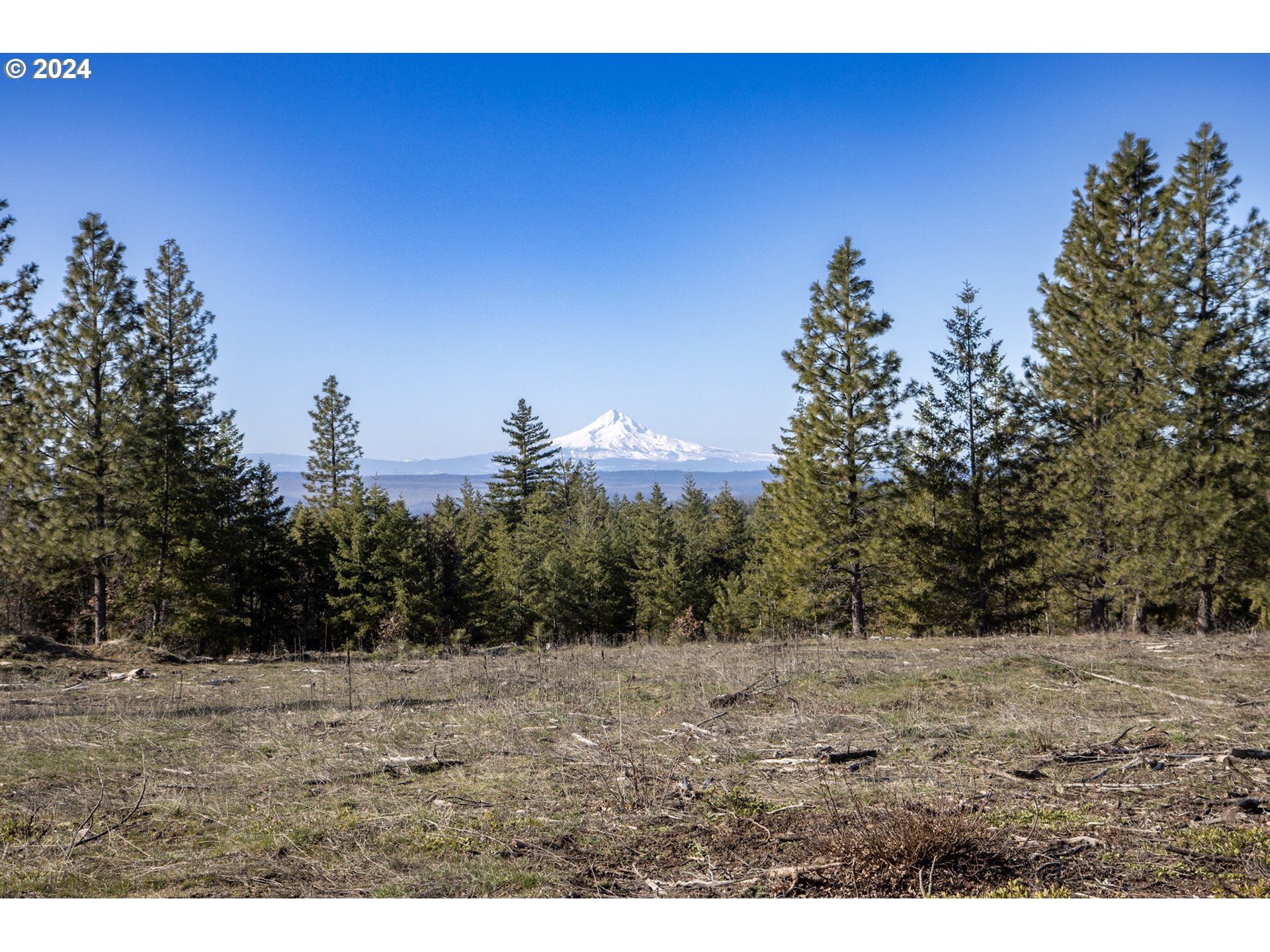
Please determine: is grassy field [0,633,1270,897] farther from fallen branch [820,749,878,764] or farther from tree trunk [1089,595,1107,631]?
tree trunk [1089,595,1107,631]

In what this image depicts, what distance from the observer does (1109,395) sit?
78.1 feet

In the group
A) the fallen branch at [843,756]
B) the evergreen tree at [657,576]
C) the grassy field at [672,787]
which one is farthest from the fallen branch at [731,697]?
the evergreen tree at [657,576]

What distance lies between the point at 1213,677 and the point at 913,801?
9.21 metres

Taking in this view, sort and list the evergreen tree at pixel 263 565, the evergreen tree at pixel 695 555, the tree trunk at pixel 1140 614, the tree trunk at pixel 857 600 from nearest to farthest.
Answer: the tree trunk at pixel 1140 614 → the tree trunk at pixel 857 600 → the evergreen tree at pixel 263 565 → the evergreen tree at pixel 695 555

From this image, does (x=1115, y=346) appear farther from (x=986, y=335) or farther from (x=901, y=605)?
(x=901, y=605)

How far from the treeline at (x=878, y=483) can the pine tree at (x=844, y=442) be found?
0.08m

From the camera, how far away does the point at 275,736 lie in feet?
33.0

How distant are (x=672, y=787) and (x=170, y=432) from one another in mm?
25341

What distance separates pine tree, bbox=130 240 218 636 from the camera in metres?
24.9

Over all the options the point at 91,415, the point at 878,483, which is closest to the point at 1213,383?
the point at 878,483

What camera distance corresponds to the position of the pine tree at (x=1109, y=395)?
20.9m

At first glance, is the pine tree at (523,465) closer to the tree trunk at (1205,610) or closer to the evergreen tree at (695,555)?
the evergreen tree at (695,555)

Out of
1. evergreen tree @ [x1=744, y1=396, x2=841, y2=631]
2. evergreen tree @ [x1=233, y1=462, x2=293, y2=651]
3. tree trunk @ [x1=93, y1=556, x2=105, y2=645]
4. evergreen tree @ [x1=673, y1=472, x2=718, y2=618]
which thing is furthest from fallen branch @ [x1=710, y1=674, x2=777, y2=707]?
evergreen tree @ [x1=673, y1=472, x2=718, y2=618]

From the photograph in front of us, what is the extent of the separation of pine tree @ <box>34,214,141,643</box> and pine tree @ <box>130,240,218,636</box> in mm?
1031
